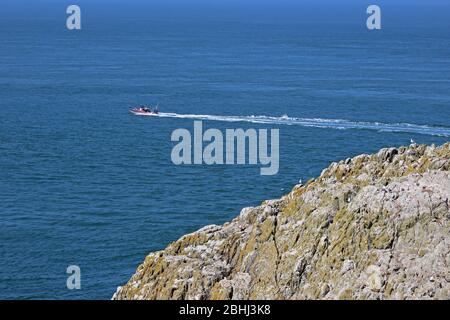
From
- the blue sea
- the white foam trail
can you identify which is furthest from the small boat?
the blue sea

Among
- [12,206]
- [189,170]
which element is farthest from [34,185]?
[189,170]

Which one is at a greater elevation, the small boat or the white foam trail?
the small boat

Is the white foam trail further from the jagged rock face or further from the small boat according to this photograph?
the jagged rock face

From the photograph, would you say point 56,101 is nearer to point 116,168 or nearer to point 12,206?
point 116,168

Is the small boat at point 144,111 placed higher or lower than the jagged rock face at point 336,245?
lower

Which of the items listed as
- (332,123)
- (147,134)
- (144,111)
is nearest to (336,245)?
(147,134)

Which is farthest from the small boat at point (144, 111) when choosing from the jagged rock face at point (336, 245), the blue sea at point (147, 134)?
the jagged rock face at point (336, 245)

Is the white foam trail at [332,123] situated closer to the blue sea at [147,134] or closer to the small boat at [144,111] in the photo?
Answer: the blue sea at [147,134]
